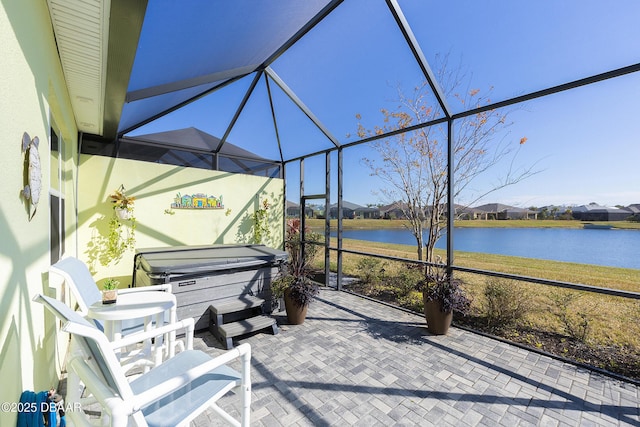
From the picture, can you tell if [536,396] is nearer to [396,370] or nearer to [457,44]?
[396,370]

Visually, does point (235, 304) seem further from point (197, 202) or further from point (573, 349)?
point (573, 349)

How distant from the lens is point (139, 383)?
5.69 feet

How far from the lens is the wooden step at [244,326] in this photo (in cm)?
345

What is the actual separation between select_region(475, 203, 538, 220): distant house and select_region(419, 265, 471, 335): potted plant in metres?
1.90

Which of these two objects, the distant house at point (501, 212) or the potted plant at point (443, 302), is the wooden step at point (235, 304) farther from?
the distant house at point (501, 212)

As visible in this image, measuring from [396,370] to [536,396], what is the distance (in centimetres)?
130

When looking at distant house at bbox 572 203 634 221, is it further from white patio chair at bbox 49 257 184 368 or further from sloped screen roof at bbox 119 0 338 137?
white patio chair at bbox 49 257 184 368

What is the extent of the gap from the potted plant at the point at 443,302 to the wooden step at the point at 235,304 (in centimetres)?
254

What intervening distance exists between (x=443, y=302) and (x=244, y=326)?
281 centimetres

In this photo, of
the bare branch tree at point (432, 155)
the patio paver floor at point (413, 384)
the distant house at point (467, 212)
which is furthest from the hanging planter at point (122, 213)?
the distant house at point (467, 212)

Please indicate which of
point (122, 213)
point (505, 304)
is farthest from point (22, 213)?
point (505, 304)

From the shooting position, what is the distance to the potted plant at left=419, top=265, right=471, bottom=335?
145 inches

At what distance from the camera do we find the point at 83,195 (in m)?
4.96

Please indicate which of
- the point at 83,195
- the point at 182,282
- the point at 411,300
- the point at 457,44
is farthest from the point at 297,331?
the point at 457,44
